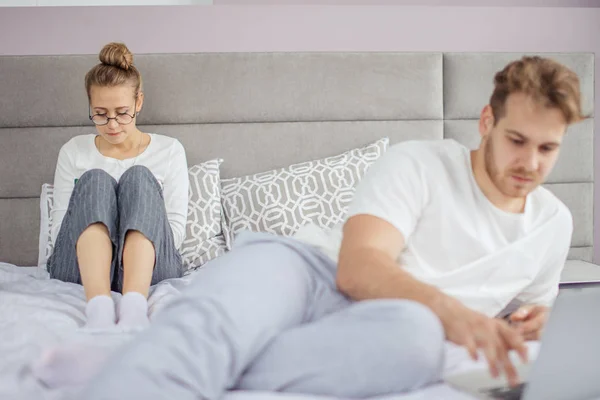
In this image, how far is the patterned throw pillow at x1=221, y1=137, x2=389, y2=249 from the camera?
1.40 metres

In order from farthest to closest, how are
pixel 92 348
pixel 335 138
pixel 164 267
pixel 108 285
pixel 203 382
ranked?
pixel 335 138
pixel 164 267
pixel 108 285
pixel 92 348
pixel 203 382

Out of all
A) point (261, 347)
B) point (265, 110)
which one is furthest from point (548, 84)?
point (265, 110)

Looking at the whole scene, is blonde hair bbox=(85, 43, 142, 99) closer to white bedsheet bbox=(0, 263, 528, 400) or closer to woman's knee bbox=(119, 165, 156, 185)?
woman's knee bbox=(119, 165, 156, 185)

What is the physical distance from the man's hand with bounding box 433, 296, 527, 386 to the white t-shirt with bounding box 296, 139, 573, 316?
14 cm

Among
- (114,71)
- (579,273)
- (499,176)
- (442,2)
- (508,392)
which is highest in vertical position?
(442,2)

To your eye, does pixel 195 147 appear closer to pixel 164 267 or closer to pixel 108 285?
pixel 164 267

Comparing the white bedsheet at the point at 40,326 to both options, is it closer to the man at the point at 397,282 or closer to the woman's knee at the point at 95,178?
the man at the point at 397,282

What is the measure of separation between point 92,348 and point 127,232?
462 mm

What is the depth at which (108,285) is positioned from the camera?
3.37 feet

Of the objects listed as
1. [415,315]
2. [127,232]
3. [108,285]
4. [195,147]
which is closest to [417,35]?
[195,147]

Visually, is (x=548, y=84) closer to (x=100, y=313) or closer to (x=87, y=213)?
(x=100, y=313)

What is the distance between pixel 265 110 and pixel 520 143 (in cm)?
102

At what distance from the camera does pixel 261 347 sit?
23.7 inches

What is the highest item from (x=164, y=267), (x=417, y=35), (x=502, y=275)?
Answer: (x=417, y=35)
